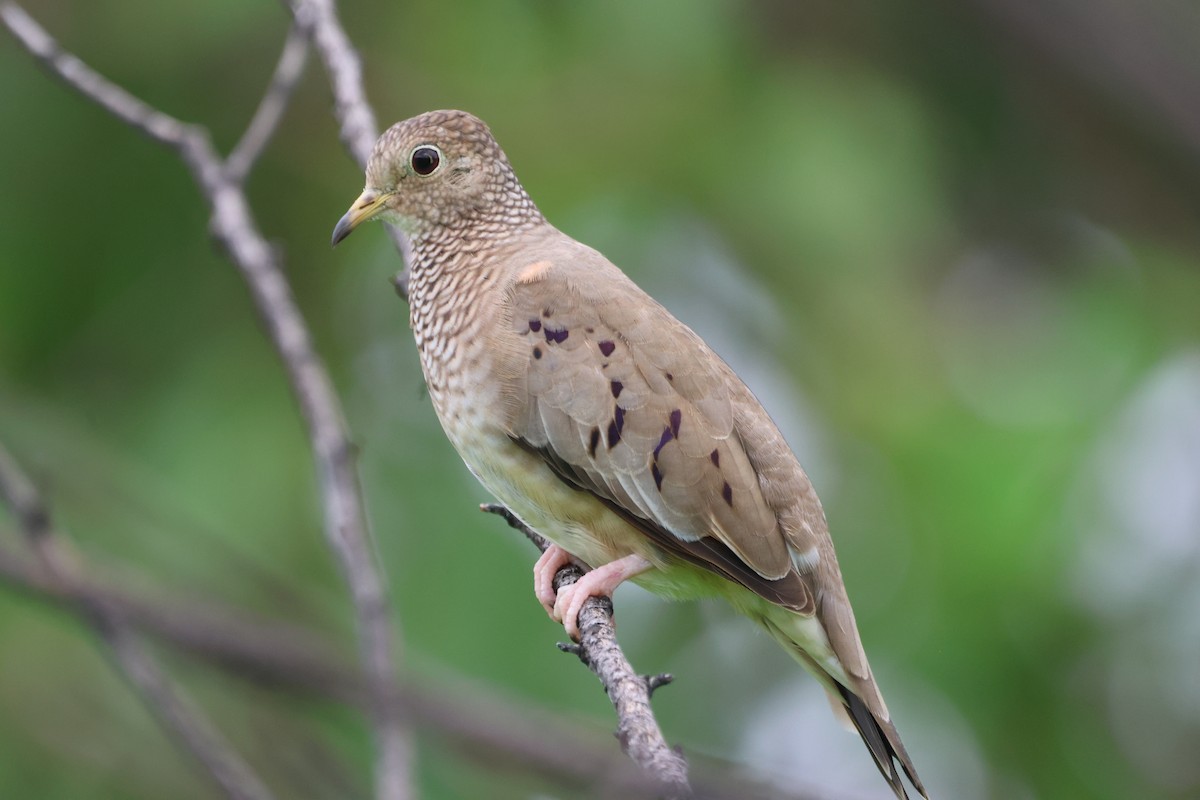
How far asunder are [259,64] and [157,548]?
2036 mm

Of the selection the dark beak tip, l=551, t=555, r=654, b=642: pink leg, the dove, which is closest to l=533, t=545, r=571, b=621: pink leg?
the dove

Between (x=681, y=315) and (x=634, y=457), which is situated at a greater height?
(x=681, y=315)

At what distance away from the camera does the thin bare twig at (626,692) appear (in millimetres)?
2332

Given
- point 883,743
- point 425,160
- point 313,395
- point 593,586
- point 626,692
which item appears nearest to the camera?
point 313,395

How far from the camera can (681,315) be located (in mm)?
6160

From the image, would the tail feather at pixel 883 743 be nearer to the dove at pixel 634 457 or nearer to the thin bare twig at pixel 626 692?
the dove at pixel 634 457

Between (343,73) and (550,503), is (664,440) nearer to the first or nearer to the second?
(550,503)

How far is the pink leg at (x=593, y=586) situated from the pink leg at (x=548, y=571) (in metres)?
0.22

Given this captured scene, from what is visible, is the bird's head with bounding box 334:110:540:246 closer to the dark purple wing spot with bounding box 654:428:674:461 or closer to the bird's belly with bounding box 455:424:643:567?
the bird's belly with bounding box 455:424:643:567

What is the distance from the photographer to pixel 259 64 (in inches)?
225

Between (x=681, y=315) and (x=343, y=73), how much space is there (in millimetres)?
2515

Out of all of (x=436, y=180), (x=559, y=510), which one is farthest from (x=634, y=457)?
(x=436, y=180)

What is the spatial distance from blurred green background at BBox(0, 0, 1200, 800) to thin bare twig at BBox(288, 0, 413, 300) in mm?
830

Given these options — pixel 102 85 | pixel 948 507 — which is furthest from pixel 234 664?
pixel 948 507
